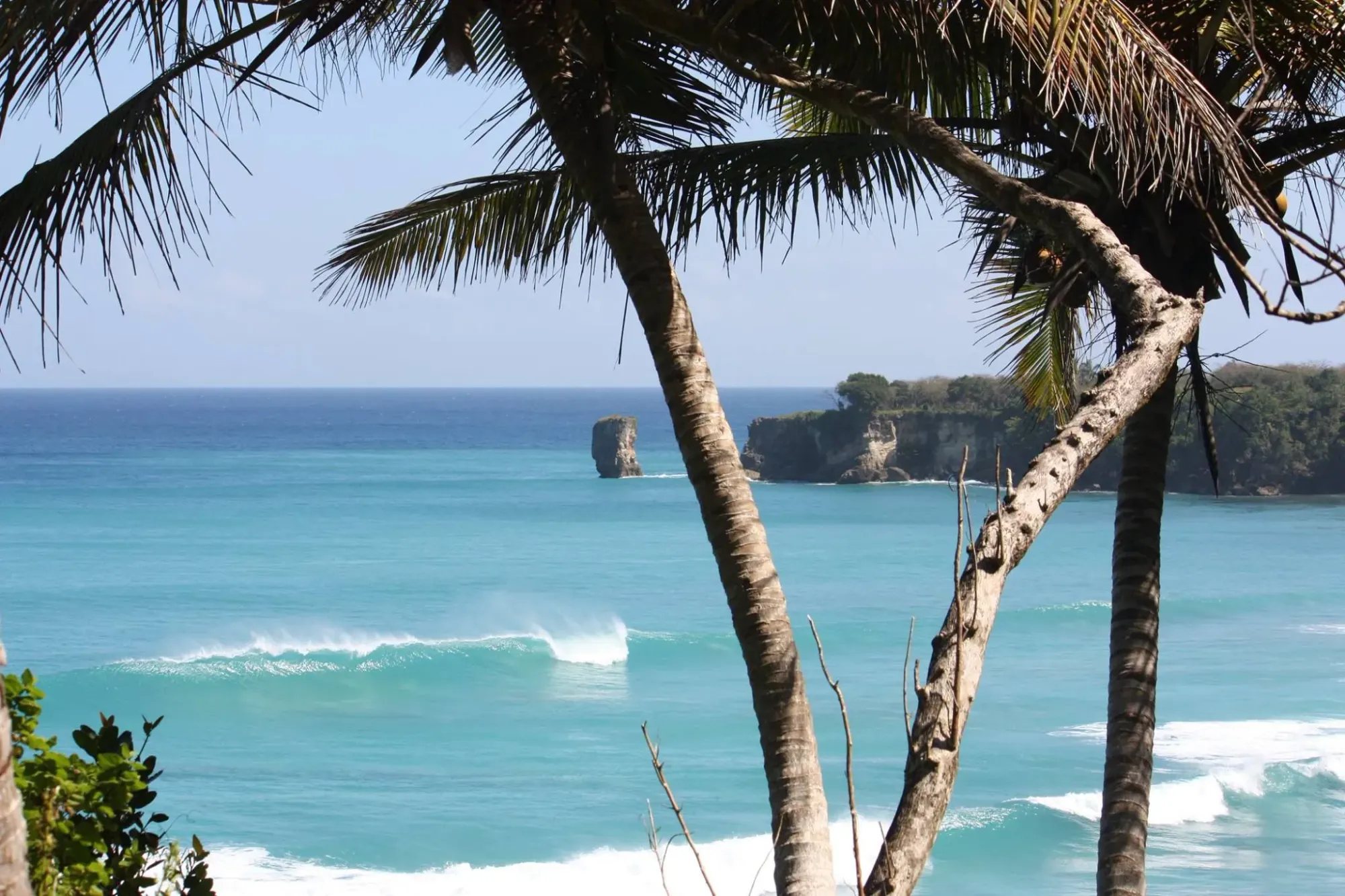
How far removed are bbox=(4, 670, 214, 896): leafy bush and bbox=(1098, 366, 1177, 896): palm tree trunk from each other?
9.91 ft

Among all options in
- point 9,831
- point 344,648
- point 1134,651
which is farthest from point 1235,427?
point 9,831

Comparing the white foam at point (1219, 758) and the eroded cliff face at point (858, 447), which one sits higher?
the eroded cliff face at point (858, 447)

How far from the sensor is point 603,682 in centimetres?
2808

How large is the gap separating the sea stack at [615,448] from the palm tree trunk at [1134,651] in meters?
75.5

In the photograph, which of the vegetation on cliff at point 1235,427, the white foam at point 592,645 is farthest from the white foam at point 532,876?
the vegetation on cliff at point 1235,427

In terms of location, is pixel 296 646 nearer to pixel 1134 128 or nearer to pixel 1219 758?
pixel 1219 758

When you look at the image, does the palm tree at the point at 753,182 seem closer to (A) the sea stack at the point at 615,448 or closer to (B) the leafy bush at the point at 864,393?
(B) the leafy bush at the point at 864,393

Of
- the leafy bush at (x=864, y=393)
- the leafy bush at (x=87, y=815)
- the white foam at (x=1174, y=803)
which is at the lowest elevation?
the white foam at (x=1174, y=803)

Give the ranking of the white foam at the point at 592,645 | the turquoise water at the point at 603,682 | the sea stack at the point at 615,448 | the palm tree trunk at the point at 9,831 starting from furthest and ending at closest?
the sea stack at the point at 615,448
the white foam at the point at 592,645
the turquoise water at the point at 603,682
the palm tree trunk at the point at 9,831

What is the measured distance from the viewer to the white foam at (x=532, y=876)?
14.9 meters

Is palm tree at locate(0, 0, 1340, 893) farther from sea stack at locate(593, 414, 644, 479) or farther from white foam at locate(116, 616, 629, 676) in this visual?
sea stack at locate(593, 414, 644, 479)

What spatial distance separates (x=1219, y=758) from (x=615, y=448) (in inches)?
2539

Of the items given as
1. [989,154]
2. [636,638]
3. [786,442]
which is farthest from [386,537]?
[989,154]

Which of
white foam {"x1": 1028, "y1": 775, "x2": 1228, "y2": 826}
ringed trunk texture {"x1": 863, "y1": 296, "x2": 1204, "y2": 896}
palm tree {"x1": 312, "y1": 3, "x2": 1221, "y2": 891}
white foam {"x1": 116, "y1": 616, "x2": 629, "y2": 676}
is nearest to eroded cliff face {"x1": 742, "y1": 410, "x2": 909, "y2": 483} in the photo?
white foam {"x1": 116, "y1": 616, "x2": 629, "y2": 676}
